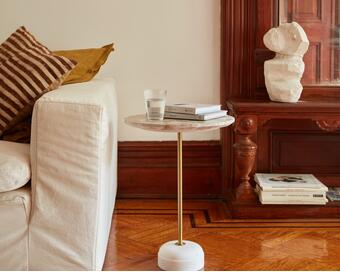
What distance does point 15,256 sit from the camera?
196 cm

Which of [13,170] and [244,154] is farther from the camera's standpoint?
[244,154]

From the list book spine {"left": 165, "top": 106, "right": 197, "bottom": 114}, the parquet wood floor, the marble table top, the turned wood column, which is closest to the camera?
the marble table top

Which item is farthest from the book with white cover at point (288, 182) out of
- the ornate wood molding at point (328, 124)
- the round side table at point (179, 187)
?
the round side table at point (179, 187)

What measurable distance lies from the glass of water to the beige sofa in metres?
0.21

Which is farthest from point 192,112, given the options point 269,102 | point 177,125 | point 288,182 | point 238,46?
point 238,46

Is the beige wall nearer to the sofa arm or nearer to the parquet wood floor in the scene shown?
the parquet wood floor

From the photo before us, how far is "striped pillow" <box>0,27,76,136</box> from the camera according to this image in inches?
84.0

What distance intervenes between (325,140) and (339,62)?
1.28 ft

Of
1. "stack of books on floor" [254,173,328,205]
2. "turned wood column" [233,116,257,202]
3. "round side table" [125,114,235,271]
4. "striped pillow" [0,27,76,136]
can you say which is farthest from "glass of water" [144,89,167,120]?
"stack of books on floor" [254,173,328,205]

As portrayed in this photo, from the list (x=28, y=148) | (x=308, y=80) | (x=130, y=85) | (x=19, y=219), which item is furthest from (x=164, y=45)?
(x=19, y=219)

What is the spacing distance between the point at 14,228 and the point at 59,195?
17 cm

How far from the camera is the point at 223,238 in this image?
8.39 ft

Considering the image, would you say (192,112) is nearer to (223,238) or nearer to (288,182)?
(223,238)

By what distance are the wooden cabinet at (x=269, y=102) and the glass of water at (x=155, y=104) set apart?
0.75m
